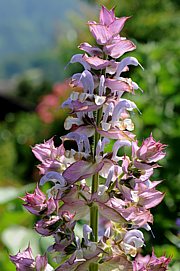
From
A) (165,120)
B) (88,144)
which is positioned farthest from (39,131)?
(88,144)

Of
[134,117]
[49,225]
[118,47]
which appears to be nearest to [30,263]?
[49,225]

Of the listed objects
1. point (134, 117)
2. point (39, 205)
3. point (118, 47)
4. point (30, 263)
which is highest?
point (118, 47)

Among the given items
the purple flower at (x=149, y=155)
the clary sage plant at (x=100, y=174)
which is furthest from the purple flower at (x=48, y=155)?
the purple flower at (x=149, y=155)

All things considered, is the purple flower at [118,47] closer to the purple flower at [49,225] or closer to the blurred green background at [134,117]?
the blurred green background at [134,117]

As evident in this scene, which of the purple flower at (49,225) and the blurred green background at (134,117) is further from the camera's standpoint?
the blurred green background at (134,117)

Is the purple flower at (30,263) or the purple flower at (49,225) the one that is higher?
the purple flower at (49,225)

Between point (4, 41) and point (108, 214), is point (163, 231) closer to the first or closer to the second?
point (108, 214)

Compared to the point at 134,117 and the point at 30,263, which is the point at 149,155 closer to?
the point at 30,263
